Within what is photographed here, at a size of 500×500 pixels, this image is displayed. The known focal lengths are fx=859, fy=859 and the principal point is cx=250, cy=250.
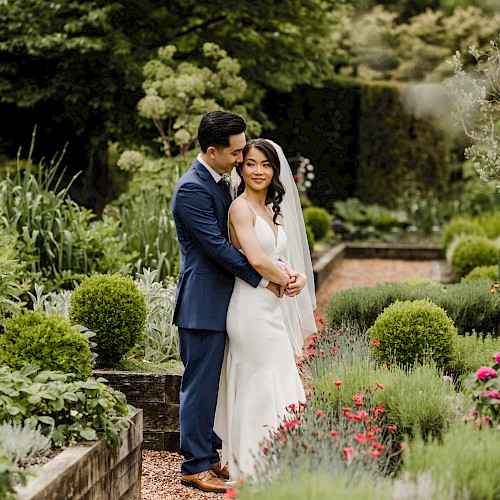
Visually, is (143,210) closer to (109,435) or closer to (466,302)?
(466,302)

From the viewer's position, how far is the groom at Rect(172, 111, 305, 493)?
13.6 ft

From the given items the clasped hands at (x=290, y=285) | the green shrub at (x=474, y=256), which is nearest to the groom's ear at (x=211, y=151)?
the clasped hands at (x=290, y=285)

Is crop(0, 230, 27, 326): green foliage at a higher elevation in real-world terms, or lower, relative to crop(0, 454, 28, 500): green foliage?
higher

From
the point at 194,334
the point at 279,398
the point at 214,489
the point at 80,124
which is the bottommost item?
the point at 214,489

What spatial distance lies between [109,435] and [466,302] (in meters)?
3.91

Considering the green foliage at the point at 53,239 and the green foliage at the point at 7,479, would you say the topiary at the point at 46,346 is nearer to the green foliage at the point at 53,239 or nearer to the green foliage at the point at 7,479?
the green foliage at the point at 7,479

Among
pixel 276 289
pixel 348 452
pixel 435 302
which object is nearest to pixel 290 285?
pixel 276 289

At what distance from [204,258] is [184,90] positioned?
6635mm

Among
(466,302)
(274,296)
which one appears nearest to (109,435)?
(274,296)

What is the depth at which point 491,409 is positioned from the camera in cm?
349

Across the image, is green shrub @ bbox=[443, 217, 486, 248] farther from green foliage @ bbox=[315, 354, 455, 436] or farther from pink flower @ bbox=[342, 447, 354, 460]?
pink flower @ bbox=[342, 447, 354, 460]

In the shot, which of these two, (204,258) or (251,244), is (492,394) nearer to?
(251,244)

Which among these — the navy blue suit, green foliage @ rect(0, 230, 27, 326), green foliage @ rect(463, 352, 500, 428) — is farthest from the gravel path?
green foliage @ rect(463, 352, 500, 428)

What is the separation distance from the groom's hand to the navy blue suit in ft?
0.29
